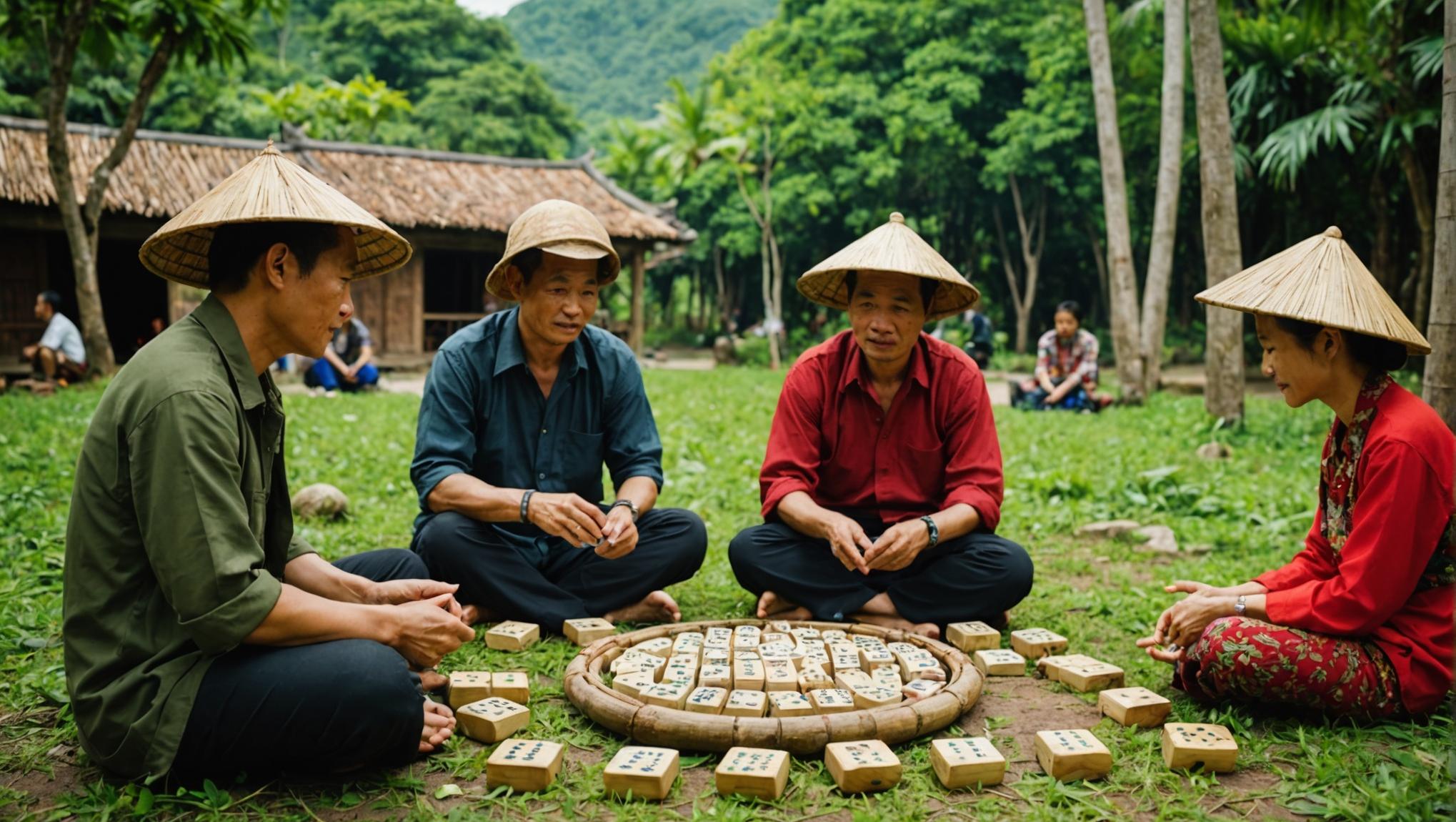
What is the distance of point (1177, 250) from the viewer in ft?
70.2

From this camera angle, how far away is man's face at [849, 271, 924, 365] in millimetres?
3738

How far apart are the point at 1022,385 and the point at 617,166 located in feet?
59.1

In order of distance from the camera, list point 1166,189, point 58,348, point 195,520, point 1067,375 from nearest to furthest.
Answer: point 195,520 < point 1067,375 < point 1166,189 < point 58,348

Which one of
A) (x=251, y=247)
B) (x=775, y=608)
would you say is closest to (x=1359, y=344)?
(x=775, y=608)

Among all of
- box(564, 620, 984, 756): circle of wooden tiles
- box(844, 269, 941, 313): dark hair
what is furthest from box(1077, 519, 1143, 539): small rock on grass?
box(564, 620, 984, 756): circle of wooden tiles

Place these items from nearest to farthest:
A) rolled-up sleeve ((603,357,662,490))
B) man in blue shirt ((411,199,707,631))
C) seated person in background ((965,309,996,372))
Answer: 1. man in blue shirt ((411,199,707,631))
2. rolled-up sleeve ((603,357,662,490))
3. seated person in background ((965,309,996,372))

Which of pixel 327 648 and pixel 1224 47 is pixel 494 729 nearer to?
pixel 327 648

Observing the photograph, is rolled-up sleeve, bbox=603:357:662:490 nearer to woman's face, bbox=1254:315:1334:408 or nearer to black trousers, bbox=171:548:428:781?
black trousers, bbox=171:548:428:781

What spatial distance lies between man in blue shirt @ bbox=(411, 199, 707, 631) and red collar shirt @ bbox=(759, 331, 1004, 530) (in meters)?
0.49

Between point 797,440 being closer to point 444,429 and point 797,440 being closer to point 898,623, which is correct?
point 898,623

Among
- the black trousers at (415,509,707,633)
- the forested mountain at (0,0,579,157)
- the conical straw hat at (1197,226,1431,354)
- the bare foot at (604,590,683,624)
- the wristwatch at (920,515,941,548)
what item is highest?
the forested mountain at (0,0,579,157)

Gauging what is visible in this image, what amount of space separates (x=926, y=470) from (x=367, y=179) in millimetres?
14531

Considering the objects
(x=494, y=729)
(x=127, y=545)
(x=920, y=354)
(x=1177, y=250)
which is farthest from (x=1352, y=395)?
(x=1177, y=250)

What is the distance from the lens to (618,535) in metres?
3.54
